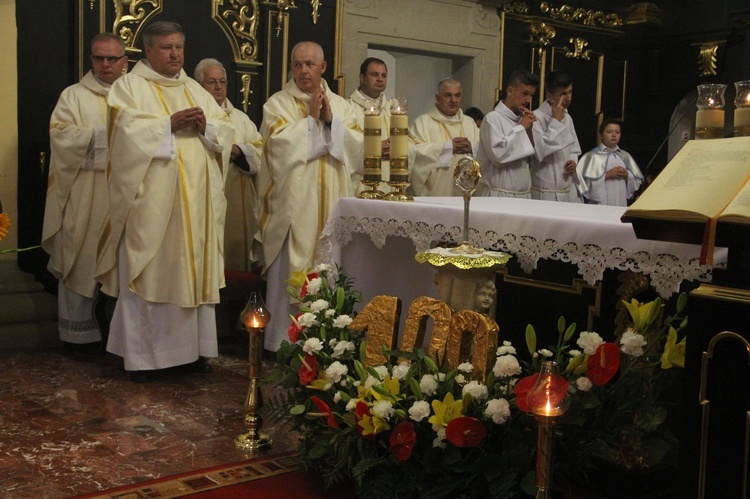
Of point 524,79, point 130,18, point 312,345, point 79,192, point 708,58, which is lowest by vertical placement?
point 312,345

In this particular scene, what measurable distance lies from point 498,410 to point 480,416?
137 millimetres

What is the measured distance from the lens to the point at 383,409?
312 cm

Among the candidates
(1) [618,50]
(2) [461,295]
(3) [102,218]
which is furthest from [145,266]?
(1) [618,50]

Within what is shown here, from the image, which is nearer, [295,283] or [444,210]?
[444,210]

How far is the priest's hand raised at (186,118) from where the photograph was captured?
17.2 feet

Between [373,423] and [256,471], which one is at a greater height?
[373,423]

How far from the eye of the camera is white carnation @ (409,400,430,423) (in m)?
3.05

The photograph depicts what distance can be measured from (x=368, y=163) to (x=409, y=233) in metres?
0.75

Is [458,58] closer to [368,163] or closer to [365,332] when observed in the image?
[368,163]

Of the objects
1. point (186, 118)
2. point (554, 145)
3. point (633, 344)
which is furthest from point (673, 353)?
point (554, 145)

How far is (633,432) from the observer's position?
3.13 meters

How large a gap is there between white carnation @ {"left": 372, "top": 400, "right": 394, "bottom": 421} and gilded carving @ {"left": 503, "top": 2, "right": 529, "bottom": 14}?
Result: 297 inches

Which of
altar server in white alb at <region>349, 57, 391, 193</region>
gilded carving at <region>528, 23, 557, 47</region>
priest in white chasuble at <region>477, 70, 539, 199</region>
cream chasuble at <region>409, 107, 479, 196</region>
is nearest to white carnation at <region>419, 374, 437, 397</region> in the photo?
priest in white chasuble at <region>477, 70, 539, 199</region>

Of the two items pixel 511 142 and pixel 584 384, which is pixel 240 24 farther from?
pixel 584 384
